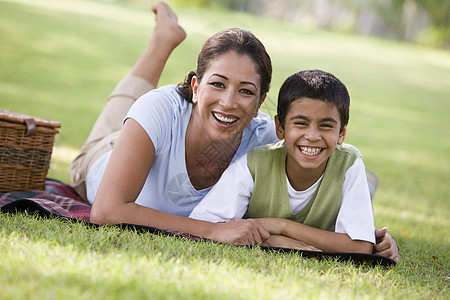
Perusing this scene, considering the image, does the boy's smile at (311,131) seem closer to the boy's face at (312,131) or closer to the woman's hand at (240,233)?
the boy's face at (312,131)

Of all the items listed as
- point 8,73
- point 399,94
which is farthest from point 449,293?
point 399,94

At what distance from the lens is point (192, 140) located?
11.4 feet

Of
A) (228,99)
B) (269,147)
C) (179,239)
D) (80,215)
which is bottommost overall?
(80,215)

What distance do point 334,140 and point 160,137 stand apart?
3.38ft

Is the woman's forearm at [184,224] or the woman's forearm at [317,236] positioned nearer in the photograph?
the woman's forearm at [184,224]

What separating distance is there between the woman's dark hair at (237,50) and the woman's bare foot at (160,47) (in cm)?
150

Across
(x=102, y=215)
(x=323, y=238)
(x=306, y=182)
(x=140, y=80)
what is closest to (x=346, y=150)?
(x=306, y=182)

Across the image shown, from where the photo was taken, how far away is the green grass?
2.17 m

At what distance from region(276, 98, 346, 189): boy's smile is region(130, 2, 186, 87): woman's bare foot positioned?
6.28 feet

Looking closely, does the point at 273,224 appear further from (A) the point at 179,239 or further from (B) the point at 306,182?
(A) the point at 179,239

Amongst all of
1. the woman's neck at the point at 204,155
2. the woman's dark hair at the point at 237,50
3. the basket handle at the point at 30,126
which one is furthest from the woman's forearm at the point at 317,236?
the basket handle at the point at 30,126

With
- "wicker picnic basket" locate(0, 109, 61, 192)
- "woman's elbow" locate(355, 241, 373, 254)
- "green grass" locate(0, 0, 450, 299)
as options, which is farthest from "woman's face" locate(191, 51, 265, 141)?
"wicker picnic basket" locate(0, 109, 61, 192)

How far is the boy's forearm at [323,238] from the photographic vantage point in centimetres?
310

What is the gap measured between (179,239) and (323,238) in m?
0.84
